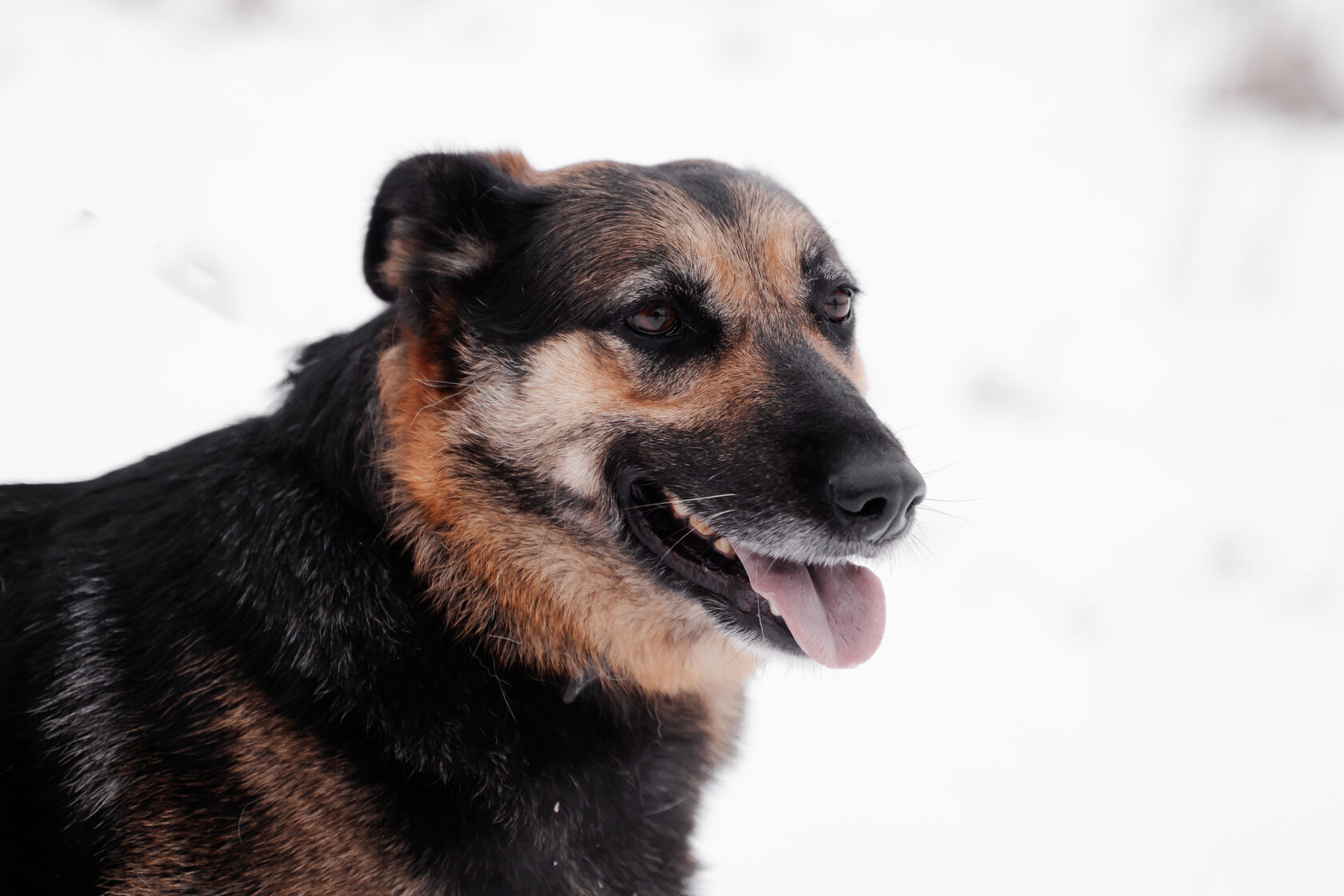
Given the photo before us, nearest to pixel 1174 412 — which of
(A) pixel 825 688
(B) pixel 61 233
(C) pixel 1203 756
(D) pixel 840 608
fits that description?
(C) pixel 1203 756

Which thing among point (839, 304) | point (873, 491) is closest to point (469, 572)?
point (873, 491)

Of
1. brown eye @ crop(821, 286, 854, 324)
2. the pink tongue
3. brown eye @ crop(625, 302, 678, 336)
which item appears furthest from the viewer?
brown eye @ crop(821, 286, 854, 324)

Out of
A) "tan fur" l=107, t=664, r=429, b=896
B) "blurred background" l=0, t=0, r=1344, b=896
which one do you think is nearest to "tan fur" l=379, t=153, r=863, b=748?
"tan fur" l=107, t=664, r=429, b=896

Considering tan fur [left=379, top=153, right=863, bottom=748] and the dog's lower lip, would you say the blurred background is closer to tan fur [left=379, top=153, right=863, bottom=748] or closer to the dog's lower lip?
the dog's lower lip

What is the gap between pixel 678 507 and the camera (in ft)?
9.39

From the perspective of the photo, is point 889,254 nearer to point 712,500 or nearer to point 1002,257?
point 1002,257

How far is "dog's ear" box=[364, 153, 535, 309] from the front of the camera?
3.01 metres

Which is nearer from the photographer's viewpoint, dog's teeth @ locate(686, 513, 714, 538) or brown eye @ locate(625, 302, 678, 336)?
dog's teeth @ locate(686, 513, 714, 538)

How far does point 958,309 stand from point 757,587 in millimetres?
7912

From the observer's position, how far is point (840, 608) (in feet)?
9.65

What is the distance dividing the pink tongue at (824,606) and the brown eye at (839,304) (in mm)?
891

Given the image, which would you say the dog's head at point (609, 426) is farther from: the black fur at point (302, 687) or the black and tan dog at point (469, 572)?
the black fur at point (302, 687)

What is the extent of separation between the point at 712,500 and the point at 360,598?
1.04 metres

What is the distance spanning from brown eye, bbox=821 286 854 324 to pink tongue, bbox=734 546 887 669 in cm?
89
